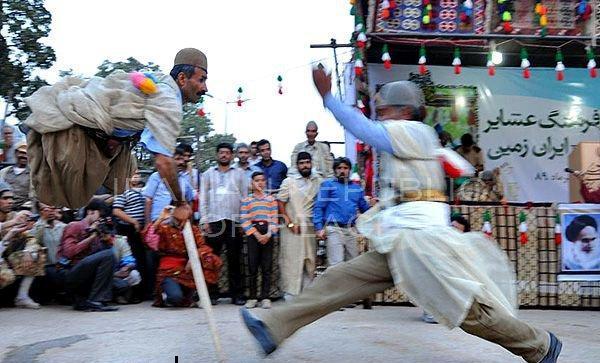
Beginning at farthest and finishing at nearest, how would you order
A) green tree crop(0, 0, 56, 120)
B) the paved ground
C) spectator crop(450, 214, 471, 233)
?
1. green tree crop(0, 0, 56, 120)
2. spectator crop(450, 214, 471, 233)
3. the paved ground

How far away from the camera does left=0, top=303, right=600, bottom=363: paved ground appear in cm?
515

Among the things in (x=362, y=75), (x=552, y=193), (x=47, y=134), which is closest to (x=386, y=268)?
(x=47, y=134)

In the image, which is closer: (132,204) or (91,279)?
(91,279)

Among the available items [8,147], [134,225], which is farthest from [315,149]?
[8,147]

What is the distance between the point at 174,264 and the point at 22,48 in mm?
11038

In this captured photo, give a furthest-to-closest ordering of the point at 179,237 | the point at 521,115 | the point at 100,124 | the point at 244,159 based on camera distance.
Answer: the point at 521,115
the point at 244,159
the point at 179,237
the point at 100,124

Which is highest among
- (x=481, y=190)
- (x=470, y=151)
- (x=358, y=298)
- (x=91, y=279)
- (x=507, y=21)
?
(x=507, y=21)

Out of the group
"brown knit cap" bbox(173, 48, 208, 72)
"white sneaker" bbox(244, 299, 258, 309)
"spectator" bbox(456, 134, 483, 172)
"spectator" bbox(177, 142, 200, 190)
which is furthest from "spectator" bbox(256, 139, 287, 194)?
"brown knit cap" bbox(173, 48, 208, 72)

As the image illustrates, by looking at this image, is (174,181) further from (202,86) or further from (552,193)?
(552,193)

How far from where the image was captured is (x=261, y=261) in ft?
27.9

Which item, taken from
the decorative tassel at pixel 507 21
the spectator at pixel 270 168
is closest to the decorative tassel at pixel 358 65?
the spectator at pixel 270 168

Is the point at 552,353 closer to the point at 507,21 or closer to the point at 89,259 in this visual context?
the point at 89,259

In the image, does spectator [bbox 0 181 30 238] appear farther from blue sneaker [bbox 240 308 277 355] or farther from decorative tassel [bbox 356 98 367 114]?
decorative tassel [bbox 356 98 367 114]

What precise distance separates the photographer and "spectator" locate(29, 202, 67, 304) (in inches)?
5.0
